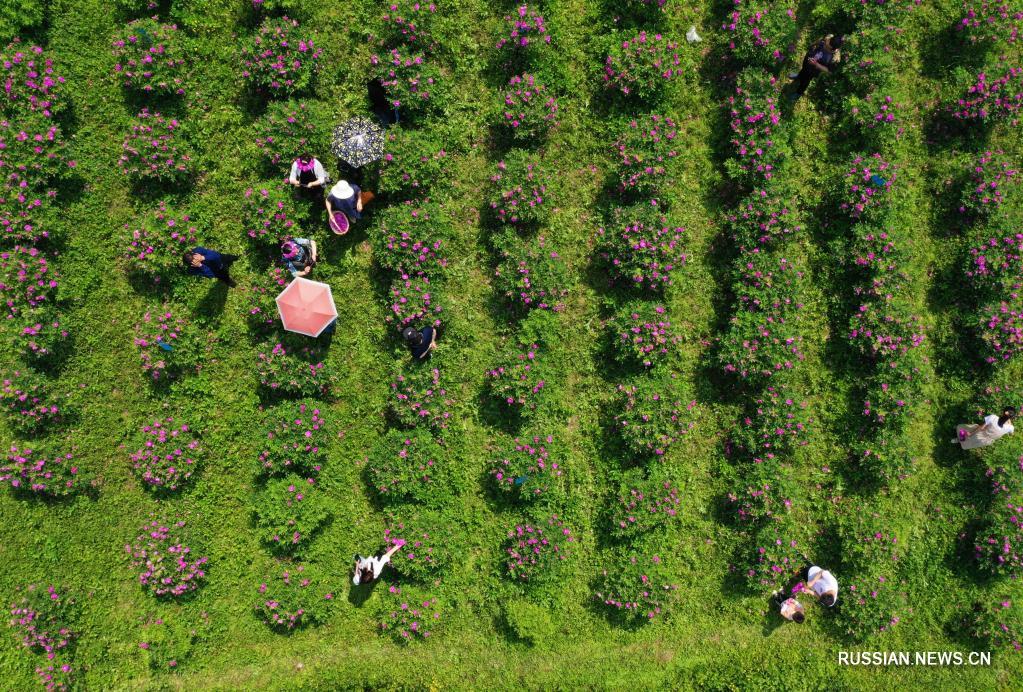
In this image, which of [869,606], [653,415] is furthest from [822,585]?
[653,415]

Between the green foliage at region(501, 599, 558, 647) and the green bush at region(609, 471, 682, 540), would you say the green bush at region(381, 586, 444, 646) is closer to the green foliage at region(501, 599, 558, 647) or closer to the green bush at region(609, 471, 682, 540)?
the green foliage at region(501, 599, 558, 647)

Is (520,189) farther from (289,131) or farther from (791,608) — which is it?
(791,608)

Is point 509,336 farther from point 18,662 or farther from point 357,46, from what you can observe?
point 18,662

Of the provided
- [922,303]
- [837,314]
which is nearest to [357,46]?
[837,314]

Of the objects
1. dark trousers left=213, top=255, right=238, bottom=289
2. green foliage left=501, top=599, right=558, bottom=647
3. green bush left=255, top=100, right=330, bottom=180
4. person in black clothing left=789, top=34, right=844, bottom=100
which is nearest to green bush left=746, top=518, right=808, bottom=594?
green foliage left=501, top=599, right=558, bottom=647

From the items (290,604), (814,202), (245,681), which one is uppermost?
(814,202)
